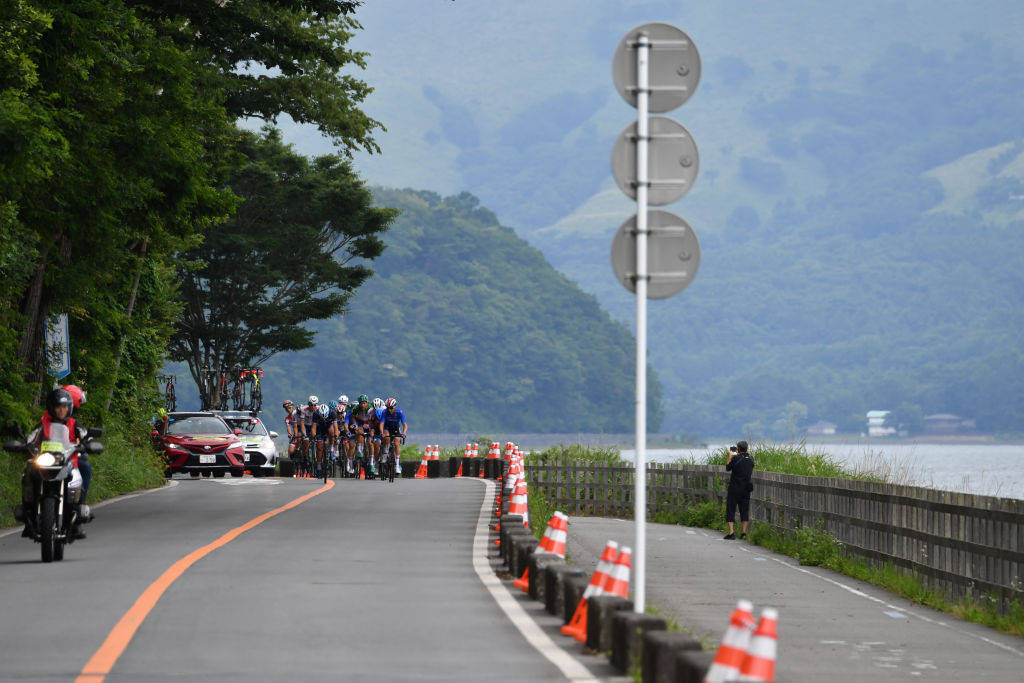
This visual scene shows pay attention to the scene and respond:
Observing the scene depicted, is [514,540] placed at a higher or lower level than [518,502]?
lower

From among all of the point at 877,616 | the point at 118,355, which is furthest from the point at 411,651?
the point at 118,355

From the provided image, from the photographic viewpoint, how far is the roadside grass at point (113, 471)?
68.5 ft

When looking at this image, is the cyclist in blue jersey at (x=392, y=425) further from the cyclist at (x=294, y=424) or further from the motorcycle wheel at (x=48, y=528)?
the motorcycle wheel at (x=48, y=528)

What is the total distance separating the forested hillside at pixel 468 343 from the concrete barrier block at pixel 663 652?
4623 inches

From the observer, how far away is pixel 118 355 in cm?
3359

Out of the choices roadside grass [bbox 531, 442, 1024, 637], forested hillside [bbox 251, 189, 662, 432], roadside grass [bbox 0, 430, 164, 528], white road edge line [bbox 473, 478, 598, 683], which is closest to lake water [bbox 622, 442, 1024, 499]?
roadside grass [bbox 531, 442, 1024, 637]

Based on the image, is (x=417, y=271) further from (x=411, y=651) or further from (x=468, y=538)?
(x=411, y=651)

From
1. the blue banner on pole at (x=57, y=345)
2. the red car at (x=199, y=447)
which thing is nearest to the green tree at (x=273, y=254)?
the red car at (x=199, y=447)

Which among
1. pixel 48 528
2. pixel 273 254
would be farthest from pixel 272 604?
pixel 273 254

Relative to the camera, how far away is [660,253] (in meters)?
10.2

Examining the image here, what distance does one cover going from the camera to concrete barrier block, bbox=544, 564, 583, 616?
37.7 ft

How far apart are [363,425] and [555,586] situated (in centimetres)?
2465

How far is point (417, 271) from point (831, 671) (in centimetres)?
12688

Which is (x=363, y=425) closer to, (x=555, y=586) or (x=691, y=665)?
(x=555, y=586)
